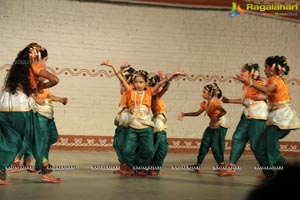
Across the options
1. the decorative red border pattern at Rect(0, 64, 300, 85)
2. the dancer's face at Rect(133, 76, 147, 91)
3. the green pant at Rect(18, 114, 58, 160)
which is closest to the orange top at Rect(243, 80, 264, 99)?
the dancer's face at Rect(133, 76, 147, 91)

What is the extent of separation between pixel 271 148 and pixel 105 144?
14.6ft

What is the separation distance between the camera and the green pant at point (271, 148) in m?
4.31

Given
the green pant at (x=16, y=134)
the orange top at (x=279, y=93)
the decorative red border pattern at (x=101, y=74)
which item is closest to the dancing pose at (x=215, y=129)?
the orange top at (x=279, y=93)

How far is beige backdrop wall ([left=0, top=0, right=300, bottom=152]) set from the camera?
26.1 feet

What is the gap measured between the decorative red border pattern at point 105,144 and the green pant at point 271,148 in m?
4.12

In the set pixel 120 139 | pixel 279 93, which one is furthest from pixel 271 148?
pixel 120 139

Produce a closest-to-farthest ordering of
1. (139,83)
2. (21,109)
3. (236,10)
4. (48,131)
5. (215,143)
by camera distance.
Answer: (21,109), (48,131), (139,83), (215,143), (236,10)

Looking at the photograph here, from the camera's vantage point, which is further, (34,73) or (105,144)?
(105,144)

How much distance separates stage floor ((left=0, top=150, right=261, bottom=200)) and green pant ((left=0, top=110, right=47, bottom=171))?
0.26 meters

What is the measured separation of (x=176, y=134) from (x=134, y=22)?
7.51ft

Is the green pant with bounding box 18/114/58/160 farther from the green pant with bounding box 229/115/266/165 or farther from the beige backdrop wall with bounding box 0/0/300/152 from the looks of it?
the beige backdrop wall with bounding box 0/0/300/152

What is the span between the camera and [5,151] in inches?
153

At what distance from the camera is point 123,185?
4.07 metres

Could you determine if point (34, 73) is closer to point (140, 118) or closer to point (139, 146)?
point (140, 118)
